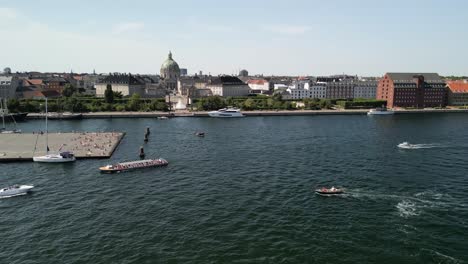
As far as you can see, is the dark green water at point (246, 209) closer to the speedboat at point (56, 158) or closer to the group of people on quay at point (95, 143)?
the speedboat at point (56, 158)

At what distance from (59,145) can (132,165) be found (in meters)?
23.9

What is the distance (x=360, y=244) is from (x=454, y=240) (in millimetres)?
8938

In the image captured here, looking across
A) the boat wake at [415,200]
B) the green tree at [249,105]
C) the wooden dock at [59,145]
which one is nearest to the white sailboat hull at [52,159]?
the wooden dock at [59,145]

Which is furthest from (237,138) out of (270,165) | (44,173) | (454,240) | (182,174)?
(454,240)

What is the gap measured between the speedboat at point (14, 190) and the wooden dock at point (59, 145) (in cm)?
1926

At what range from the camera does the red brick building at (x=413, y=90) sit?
177 m

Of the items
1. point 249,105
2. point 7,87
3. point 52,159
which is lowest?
point 52,159

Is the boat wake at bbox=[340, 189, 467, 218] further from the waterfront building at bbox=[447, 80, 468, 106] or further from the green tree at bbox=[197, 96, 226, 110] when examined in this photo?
the waterfront building at bbox=[447, 80, 468, 106]

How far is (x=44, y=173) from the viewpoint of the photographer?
60.7 meters

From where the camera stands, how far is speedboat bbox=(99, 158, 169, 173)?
61.3 meters

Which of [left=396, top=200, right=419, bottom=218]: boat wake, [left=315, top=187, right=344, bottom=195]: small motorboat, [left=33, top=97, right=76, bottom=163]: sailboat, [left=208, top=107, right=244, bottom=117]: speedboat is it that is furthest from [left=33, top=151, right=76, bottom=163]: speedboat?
[left=208, top=107, right=244, bottom=117]: speedboat

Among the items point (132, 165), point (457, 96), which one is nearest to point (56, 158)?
point (132, 165)

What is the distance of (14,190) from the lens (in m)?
→ 49.7

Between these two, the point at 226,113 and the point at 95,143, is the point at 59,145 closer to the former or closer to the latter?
the point at 95,143
